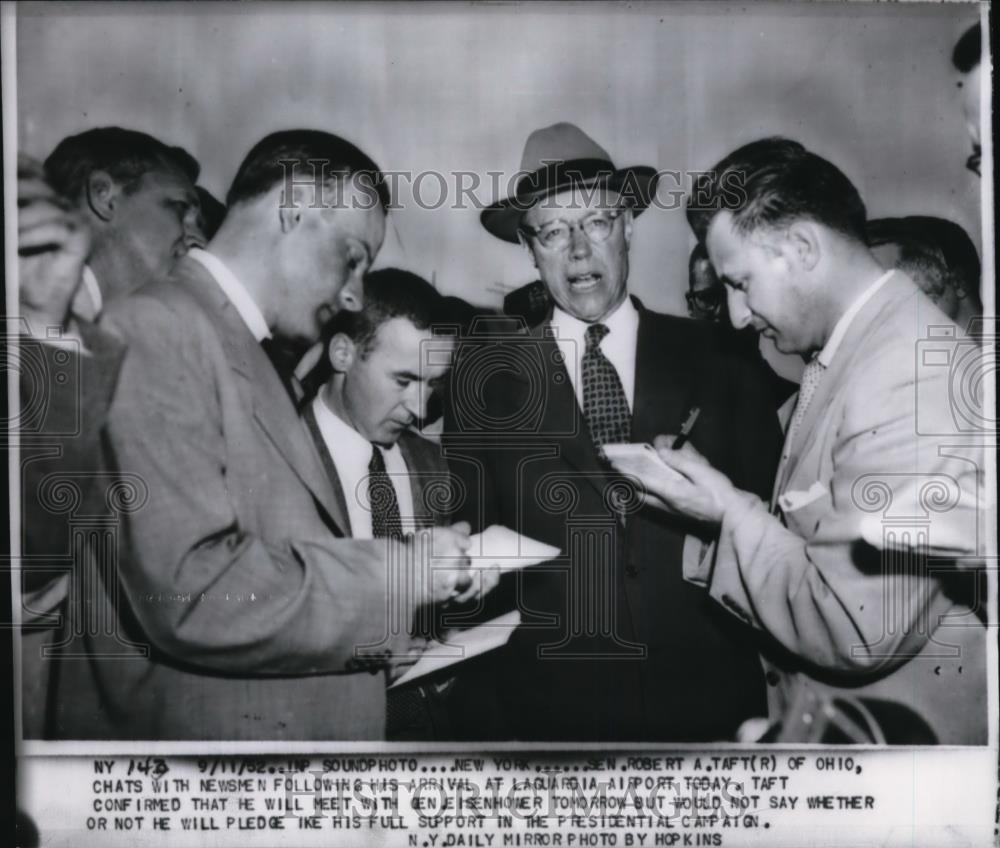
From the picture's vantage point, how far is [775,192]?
5.02 metres

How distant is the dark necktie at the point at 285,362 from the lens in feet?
16.2

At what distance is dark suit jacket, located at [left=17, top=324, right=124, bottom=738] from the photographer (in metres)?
4.91

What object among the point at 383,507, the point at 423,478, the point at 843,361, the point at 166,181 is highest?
the point at 166,181

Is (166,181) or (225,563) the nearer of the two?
(225,563)

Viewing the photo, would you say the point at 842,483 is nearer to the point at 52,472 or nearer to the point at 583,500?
the point at 583,500

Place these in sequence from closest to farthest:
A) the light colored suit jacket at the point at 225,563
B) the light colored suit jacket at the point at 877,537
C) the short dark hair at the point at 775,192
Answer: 1. the light colored suit jacket at the point at 225,563
2. the light colored suit jacket at the point at 877,537
3. the short dark hair at the point at 775,192

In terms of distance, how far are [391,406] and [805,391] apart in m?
1.82

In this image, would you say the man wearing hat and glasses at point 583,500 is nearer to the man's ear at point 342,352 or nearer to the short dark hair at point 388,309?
the short dark hair at point 388,309

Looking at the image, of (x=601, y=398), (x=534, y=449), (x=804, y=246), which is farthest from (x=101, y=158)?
(x=804, y=246)

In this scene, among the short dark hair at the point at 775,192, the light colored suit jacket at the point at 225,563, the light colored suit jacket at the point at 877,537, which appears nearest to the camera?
the light colored suit jacket at the point at 225,563

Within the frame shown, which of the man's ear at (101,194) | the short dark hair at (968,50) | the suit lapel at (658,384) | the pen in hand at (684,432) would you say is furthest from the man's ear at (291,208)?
the short dark hair at (968,50)

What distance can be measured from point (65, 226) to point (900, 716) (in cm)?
426

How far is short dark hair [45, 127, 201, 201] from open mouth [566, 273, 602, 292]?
1.89m

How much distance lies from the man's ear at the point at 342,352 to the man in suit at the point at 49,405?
0.90m
